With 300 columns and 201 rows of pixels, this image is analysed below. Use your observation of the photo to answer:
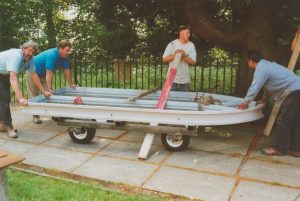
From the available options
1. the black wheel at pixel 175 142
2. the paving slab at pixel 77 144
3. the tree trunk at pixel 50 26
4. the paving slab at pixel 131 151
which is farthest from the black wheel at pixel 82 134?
the tree trunk at pixel 50 26

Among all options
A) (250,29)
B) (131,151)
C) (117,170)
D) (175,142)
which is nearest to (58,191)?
(117,170)

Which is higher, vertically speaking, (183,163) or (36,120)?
(36,120)

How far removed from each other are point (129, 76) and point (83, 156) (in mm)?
5961

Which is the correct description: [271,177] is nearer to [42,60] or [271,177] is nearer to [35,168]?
[35,168]

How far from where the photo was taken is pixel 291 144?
22.9 ft

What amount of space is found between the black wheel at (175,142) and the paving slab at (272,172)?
3.45 feet

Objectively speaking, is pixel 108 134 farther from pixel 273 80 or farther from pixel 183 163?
pixel 273 80

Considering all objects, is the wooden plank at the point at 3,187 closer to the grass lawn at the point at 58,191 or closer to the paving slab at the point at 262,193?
the grass lawn at the point at 58,191

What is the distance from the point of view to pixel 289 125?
6754mm

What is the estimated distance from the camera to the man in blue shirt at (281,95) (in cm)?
668

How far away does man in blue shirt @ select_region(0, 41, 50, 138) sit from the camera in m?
7.37

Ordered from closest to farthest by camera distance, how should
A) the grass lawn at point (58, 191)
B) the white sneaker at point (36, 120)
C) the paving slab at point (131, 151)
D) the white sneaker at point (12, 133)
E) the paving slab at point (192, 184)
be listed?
the grass lawn at point (58, 191)
the paving slab at point (192, 184)
the paving slab at point (131, 151)
the white sneaker at point (12, 133)
the white sneaker at point (36, 120)

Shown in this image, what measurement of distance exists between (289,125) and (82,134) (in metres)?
3.45

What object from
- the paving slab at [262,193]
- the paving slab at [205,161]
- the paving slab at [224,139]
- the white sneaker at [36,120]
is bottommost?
the paving slab at [262,193]
